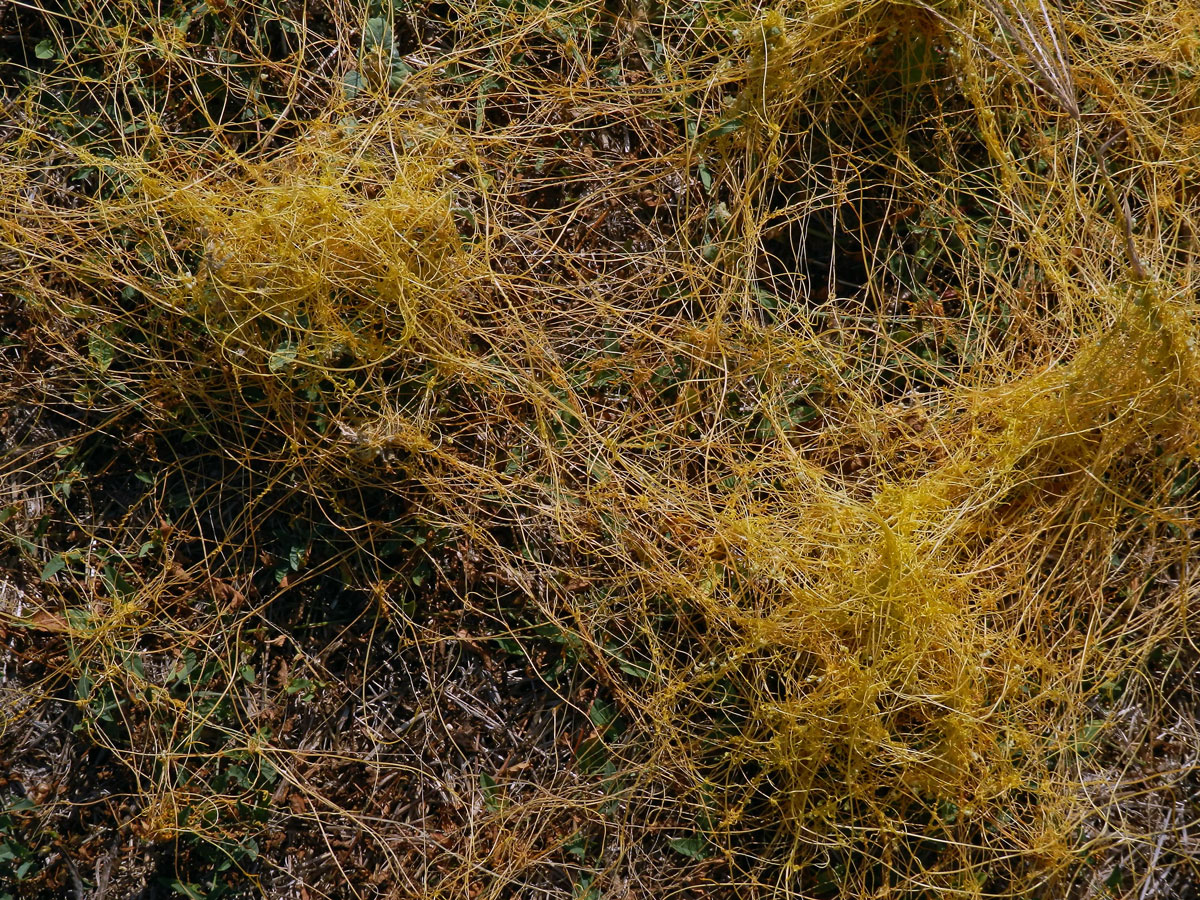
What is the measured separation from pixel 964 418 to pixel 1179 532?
637mm

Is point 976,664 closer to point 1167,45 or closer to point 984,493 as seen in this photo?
point 984,493

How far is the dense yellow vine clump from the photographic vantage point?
8.02 feet

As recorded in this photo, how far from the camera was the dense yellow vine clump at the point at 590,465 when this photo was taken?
8.02 feet

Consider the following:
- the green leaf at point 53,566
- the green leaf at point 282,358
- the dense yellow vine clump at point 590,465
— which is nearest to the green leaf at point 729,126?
the dense yellow vine clump at point 590,465

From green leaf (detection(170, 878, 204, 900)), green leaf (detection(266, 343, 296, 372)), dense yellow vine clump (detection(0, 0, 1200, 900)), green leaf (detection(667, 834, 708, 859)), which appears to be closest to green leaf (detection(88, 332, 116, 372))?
dense yellow vine clump (detection(0, 0, 1200, 900))

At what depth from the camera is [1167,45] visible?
2803 mm

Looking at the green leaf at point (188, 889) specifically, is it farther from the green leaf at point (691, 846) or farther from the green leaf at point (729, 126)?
Answer: the green leaf at point (729, 126)

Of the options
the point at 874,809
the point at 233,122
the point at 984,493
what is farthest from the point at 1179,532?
the point at 233,122

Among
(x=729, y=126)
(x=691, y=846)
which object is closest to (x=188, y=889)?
(x=691, y=846)

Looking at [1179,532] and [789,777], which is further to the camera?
[1179,532]

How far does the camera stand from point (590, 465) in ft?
8.30

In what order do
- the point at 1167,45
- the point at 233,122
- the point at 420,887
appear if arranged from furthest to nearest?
the point at 1167,45, the point at 233,122, the point at 420,887

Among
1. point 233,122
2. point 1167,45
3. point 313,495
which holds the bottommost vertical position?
point 313,495

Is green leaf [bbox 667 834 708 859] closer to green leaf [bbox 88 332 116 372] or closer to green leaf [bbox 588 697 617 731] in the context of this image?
green leaf [bbox 588 697 617 731]
